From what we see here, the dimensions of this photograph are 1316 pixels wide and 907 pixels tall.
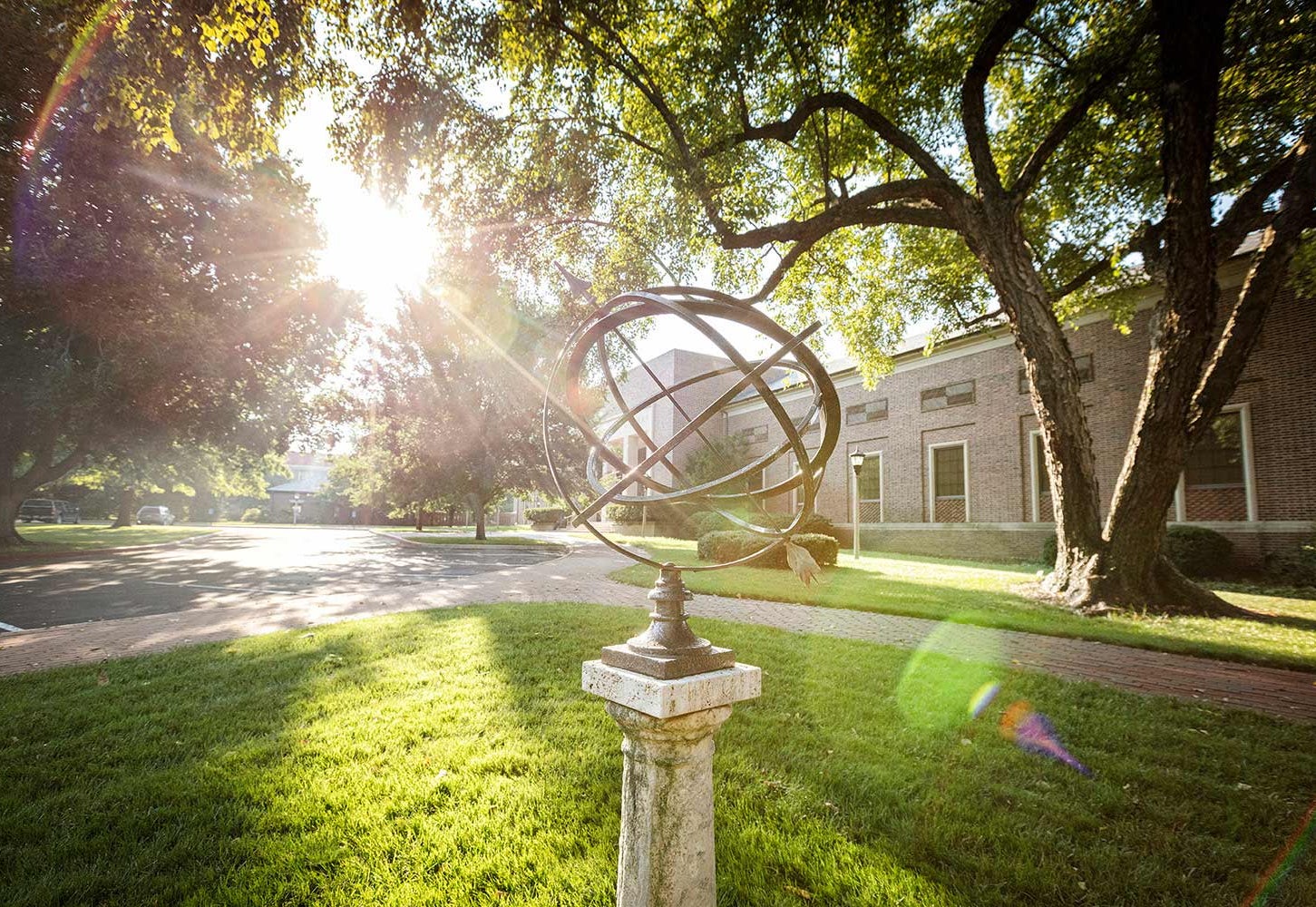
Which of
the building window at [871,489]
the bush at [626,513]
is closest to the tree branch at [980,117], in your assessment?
the building window at [871,489]

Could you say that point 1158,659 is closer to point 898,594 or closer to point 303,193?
point 898,594

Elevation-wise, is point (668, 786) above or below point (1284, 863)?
above

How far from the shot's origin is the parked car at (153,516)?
49.9 m

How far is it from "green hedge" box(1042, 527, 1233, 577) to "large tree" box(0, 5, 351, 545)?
73.7ft

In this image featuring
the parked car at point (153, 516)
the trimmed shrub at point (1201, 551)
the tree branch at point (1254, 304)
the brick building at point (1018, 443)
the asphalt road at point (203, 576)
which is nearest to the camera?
the tree branch at point (1254, 304)

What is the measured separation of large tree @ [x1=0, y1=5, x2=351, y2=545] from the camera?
13.3 m

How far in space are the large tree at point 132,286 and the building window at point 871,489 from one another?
71.7 feet

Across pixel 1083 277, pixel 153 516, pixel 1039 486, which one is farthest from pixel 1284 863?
pixel 153 516

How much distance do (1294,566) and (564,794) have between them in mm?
18397

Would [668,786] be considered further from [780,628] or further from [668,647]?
[780,628]

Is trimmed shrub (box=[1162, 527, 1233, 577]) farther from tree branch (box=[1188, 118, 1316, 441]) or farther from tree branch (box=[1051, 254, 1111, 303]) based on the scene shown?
tree branch (box=[1188, 118, 1316, 441])

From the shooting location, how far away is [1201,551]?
14.0m

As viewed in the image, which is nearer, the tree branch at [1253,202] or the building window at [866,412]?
the tree branch at [1253,202]

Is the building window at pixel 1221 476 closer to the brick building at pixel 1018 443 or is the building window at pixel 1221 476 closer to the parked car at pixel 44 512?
the brick building at pixel 1018 443
